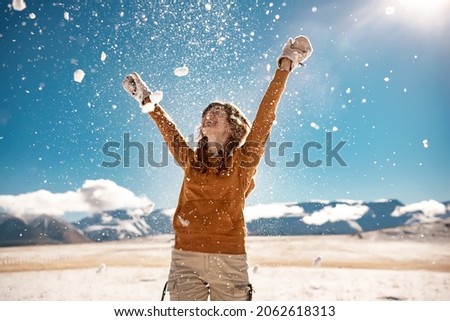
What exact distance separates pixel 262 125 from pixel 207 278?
29.2 inches

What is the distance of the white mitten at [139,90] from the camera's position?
2363 millimetres

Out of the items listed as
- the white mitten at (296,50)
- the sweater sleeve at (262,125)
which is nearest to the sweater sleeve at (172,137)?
the sweater sleeve at (262,125)

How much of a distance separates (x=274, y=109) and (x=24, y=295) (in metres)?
4.15

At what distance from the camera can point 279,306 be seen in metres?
3.23

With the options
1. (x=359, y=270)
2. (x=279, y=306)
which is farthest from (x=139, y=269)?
(x=279, y=306)

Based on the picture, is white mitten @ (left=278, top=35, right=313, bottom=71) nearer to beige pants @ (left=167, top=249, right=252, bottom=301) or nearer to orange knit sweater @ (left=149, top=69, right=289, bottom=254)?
orange knit sweater @ (left=149, top=69, right=289, bottom=254)

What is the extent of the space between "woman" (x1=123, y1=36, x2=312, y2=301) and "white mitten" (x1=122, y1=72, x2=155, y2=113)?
2 centimetres

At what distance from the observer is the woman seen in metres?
1.97

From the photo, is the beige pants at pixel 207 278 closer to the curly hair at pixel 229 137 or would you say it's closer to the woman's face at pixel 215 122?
the curly hair at pixel 229 137

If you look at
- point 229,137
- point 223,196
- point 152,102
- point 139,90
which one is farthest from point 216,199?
point 139,90

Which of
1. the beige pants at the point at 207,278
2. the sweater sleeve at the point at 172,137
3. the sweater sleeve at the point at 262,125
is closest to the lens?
the beige pants at the point at 207,278

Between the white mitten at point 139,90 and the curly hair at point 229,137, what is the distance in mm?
300

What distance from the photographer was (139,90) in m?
2.41

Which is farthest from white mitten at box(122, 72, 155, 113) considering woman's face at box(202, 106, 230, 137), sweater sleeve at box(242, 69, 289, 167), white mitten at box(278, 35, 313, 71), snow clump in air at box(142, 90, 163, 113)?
white mitten at box(278, 35, 313, 71)
